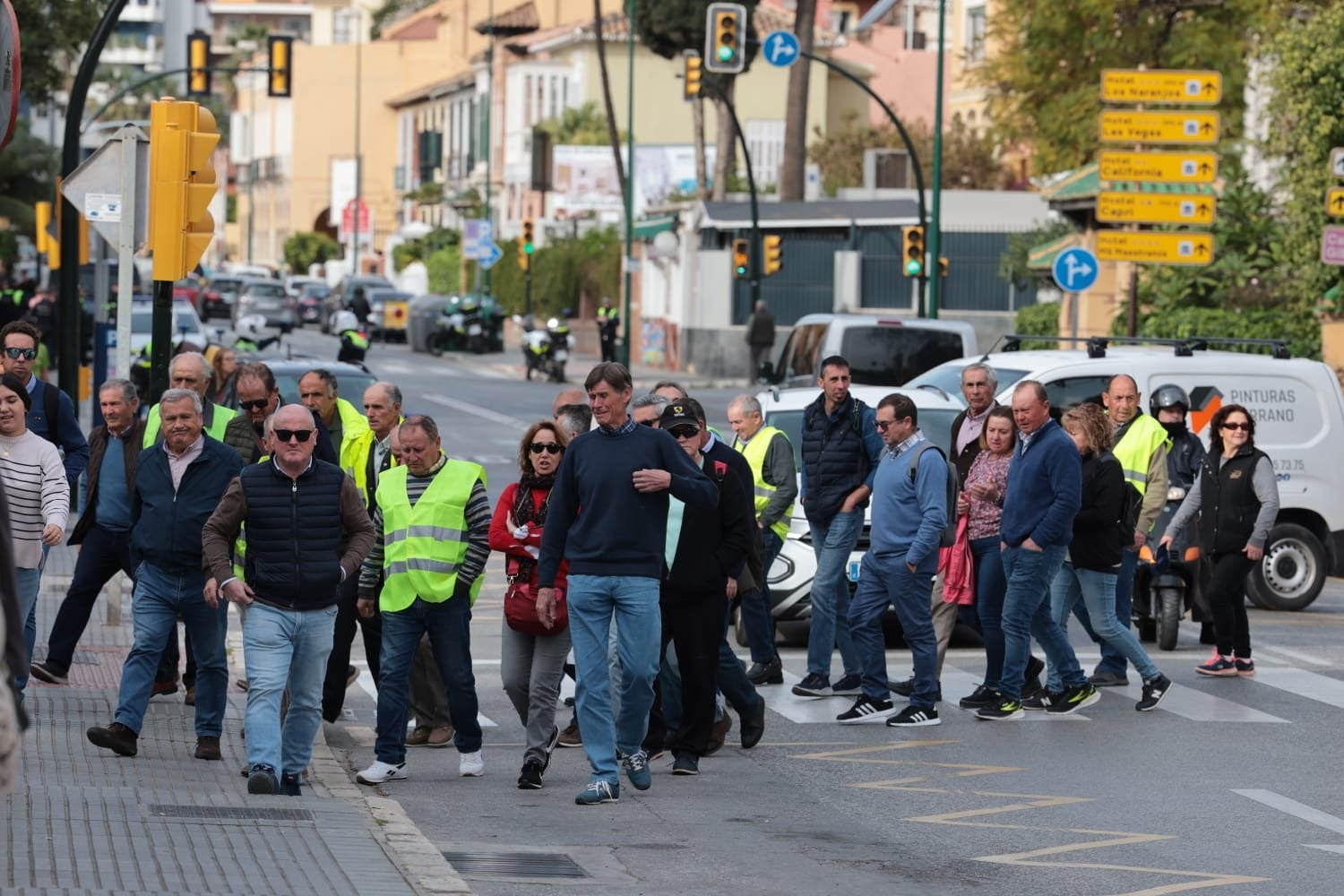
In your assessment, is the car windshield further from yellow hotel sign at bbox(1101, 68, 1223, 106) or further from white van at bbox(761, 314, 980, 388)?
yellow hotel sign at bbox(1101, 68, 1223, 106)

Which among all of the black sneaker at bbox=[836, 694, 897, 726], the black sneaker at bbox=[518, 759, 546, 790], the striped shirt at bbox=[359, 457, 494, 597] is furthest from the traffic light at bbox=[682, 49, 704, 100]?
the black sneaker at bbox=[518, 759, 546, 790]

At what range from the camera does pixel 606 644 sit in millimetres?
10117

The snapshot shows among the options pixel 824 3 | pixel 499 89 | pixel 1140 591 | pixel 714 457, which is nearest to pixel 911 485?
pixel 714 457

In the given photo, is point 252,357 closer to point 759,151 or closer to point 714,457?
point 714,457

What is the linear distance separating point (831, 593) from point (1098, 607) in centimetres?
150

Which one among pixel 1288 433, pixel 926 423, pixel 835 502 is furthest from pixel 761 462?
pixel 1288 433

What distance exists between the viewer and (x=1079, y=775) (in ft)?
36.9

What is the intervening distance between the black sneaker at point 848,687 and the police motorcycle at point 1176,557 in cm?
282

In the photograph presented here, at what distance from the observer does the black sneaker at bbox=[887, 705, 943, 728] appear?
41.4ft

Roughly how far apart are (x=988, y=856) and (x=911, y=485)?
3.65 metres

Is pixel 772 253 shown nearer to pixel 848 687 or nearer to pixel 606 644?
pixel 848 687

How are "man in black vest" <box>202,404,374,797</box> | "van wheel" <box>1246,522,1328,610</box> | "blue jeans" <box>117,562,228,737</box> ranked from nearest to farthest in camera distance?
"man in black vest" <box>202,404,374,797</box> → "blue jeans" <box>117,562,228,737</box> → "van wheel" <box>1246,522,1328,610</box>

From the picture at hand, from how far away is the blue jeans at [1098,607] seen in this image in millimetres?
13367

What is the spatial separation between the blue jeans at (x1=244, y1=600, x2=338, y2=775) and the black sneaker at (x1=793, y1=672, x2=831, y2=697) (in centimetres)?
421
